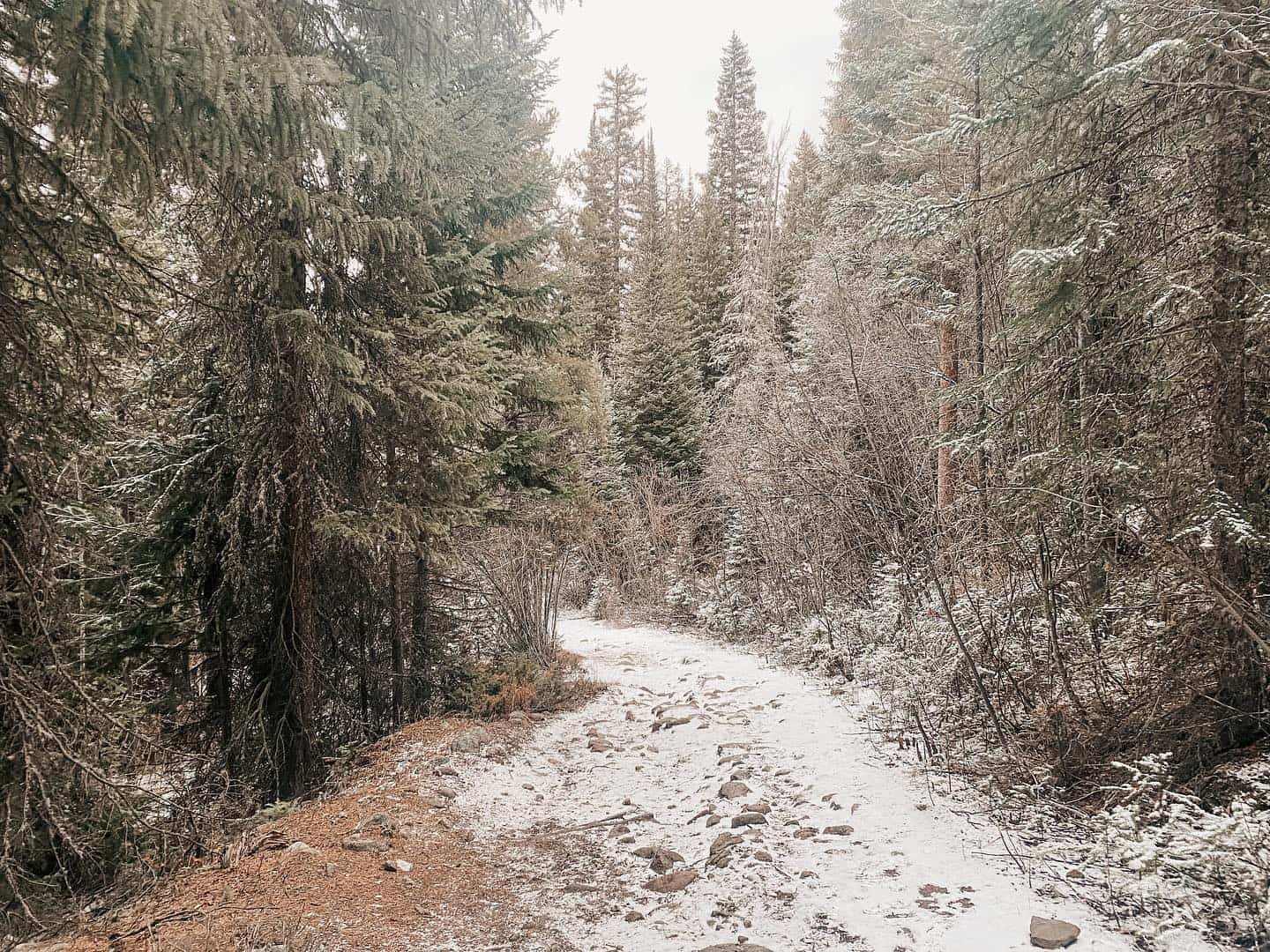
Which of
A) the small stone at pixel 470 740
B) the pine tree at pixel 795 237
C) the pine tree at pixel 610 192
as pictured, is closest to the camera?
the small stone at pixel 470 740

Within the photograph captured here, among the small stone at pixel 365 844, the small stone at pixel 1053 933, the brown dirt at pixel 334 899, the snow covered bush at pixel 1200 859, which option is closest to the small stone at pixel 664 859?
the brown dirt at pixel 334 899

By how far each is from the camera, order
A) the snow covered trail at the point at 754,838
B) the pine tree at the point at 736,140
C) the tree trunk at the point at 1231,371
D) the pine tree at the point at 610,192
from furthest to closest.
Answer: the pine tree at the point at 736,140
the pine tree at the point at 610,192
the tree trunk at the point at 1231,371
the snow covered trail at the point at 754,838

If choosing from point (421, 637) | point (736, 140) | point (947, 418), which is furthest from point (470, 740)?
point (736, 140)

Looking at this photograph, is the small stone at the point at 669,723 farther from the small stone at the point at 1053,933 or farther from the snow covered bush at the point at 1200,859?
the small stone at the point at 1053,933

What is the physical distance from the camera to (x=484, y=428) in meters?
8.27

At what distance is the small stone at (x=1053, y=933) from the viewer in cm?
273

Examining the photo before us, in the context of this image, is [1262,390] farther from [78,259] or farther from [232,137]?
[78,259]

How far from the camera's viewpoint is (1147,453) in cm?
396

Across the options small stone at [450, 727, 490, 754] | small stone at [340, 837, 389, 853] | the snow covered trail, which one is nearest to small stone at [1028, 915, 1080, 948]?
the snow covered trail

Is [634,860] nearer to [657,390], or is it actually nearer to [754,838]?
[754,838]

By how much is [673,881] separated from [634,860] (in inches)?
18.0

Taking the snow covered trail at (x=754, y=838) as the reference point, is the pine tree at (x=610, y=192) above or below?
above

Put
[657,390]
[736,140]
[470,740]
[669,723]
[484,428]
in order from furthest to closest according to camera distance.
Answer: [736,140] → [657,390] → [484,428] → [669,723] → [470,740]

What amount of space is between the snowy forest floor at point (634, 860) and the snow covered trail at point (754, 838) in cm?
2
